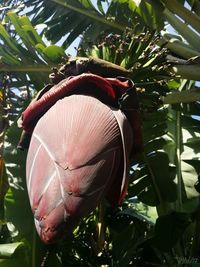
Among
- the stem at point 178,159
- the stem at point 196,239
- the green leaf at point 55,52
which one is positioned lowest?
the stem at point 196,239

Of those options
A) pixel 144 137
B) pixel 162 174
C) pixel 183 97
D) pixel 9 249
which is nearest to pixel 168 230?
pixel 162 174

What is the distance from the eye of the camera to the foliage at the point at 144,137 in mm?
1847

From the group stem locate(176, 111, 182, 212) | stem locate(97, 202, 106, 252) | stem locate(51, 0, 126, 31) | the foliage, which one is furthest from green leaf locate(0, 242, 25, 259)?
stem locate(51, 0, 126, 31)

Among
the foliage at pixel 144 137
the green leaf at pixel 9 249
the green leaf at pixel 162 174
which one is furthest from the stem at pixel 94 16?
the green leaf at pixel 9 249

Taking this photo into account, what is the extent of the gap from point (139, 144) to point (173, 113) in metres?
1.19

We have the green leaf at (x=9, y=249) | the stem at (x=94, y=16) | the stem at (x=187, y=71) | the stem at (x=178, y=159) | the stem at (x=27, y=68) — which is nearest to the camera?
the green leaf at (x=9, y=249)

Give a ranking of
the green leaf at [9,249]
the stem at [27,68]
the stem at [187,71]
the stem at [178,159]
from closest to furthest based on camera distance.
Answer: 1. the green leaf at [9,249]
2. the stem at [187,71]
3. the stem at [27,68]
4. the stem at [178,159]

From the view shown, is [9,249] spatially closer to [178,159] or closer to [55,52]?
[55,52]

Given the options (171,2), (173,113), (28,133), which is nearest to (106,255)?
(173,113)

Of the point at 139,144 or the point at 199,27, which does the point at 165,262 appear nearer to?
the point at 139,144

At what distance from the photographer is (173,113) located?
107 inches

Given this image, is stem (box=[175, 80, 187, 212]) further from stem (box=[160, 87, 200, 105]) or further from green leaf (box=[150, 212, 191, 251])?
stem (box=[160, 87, 200, 105])

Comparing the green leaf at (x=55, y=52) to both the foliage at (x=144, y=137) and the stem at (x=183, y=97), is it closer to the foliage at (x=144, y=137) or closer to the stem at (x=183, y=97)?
the foliage at (x=144, y=137)

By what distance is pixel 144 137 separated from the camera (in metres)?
2.34
